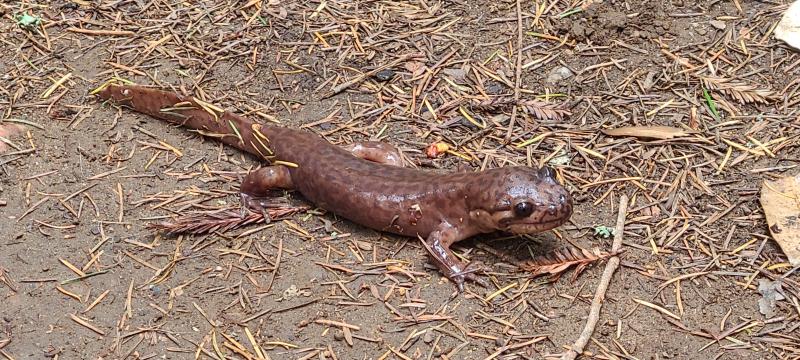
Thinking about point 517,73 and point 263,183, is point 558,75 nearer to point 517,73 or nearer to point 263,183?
point 517,73

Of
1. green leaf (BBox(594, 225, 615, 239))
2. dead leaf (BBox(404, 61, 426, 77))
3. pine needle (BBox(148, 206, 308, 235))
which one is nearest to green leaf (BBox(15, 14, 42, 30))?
pine needle (BBox(148, 206, 308, 235))

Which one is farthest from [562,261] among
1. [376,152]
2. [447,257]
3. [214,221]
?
[214,221]

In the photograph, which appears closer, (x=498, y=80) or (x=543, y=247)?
(x=543, y=247)

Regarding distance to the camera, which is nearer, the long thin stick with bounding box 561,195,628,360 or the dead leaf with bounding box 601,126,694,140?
the long thin stick with bounding box 561,195,628,360

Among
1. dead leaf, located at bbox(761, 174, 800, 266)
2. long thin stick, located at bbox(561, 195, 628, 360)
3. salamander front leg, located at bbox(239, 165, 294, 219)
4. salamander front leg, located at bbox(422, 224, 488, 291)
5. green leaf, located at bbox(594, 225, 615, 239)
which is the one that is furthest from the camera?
salamander front leg, located at bbox(239, 165, 294, 219)

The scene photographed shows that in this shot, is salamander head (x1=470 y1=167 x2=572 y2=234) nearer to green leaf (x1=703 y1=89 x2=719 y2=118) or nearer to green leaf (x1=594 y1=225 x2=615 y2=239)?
green leaf (x1=594 y1=225 x2=615 y2=239)

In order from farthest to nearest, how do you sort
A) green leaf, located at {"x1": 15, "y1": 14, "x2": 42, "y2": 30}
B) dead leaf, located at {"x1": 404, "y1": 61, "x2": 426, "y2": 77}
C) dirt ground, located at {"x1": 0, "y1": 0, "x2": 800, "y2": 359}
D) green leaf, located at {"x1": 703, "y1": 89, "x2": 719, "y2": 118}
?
green leaf, located at {"x1": 15, "y1": 14, "x2": 42, "y2": 30} < dead leaf, located at {"x1": 404, "y1": 61, "x2": 426, "y2": 77} < green leaf, located at {"x1": 703, "y1": 89, "x2": 719, "y2": 118} < dirt ground, located at {"x1": 0, "y1": 0, "x2": 800, "y2": 359}

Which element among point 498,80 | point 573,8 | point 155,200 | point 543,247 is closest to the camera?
point 543,247

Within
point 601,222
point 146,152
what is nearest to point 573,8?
point 601,222

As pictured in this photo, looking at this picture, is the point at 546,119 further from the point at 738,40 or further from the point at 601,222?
the point at 738,40
